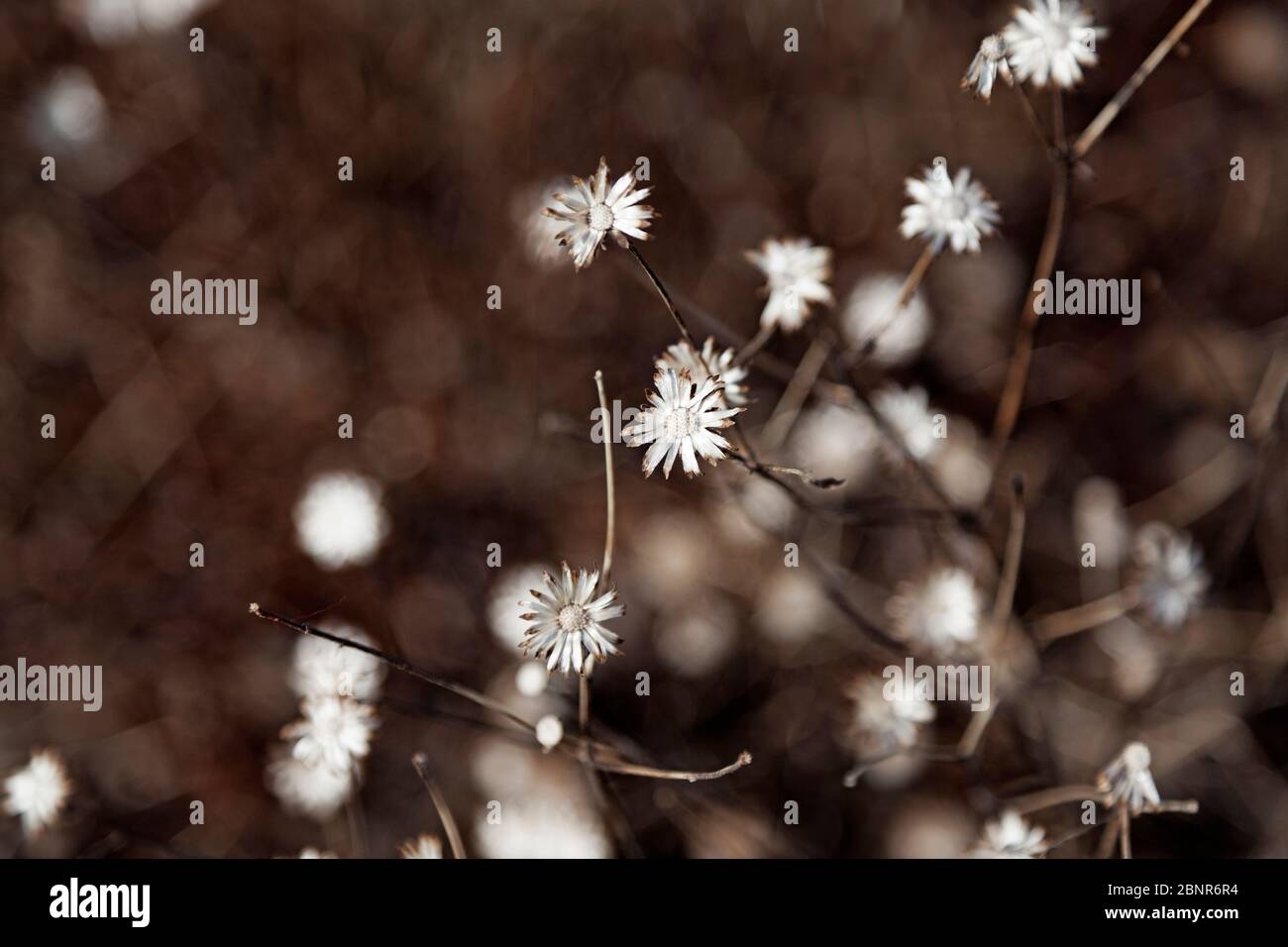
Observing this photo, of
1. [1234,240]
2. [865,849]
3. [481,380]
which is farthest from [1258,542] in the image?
[481,380]

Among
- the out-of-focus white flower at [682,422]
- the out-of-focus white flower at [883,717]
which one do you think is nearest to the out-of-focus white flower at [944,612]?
the out-of-focus white flower at [883,717]

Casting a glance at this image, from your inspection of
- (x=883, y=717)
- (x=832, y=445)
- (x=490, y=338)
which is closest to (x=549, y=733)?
(x=883, y=717)

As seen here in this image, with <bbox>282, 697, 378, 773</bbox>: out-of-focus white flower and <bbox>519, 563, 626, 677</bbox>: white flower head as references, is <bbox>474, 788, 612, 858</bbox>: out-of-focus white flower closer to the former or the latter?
<bbox>282, 697, 378, 773</bbox>: out-of-focus white flower

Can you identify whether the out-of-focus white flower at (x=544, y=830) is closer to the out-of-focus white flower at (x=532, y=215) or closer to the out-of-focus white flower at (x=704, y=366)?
the out-of-focus white flower at (x=704, y=366)

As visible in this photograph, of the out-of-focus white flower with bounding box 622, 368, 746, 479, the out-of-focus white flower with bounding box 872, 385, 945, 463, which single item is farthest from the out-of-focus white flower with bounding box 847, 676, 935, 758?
the out-of-focus white flower with bounding box 622, 368, 746, 479

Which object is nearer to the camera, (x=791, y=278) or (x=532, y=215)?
(x=791, y=278)

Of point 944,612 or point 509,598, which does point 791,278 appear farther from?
point 509,598
